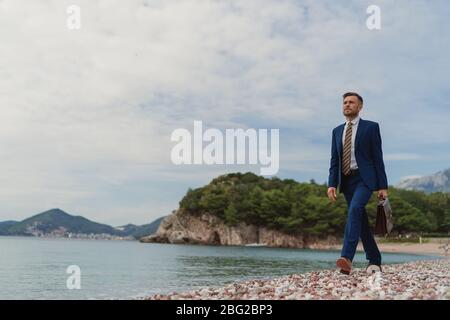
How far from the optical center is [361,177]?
26.7ft

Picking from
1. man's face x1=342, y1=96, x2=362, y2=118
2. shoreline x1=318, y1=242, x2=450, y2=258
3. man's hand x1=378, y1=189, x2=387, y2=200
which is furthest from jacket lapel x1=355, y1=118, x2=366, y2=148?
shoreline x1=318, y1=242, x2=450, y2=258

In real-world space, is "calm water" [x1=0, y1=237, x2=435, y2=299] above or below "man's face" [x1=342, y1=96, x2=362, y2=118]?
below

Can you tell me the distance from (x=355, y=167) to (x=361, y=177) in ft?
0.68

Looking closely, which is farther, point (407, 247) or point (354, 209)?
point (407, 247)

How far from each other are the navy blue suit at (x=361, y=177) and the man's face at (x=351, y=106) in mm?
175

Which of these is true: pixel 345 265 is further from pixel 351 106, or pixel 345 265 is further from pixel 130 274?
pixel 130 274

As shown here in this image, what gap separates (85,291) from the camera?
52.4 feet

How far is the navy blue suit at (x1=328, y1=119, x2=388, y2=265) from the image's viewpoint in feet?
26.4

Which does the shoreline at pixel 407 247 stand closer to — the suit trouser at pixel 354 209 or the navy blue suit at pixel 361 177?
the suit trouser at pixel 354 209

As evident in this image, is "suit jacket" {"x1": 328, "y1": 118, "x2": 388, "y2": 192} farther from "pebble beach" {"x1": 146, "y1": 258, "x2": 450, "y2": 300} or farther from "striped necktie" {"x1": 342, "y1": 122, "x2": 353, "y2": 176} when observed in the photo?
"pebble beach" {"x1": 146, "y1": 258, "x2": 450, "y2": 300}

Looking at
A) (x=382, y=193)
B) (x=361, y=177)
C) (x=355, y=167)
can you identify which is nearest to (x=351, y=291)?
(x=382, y=193)

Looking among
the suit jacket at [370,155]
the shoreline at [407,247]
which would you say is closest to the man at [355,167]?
the suit jacket at [370,155]
